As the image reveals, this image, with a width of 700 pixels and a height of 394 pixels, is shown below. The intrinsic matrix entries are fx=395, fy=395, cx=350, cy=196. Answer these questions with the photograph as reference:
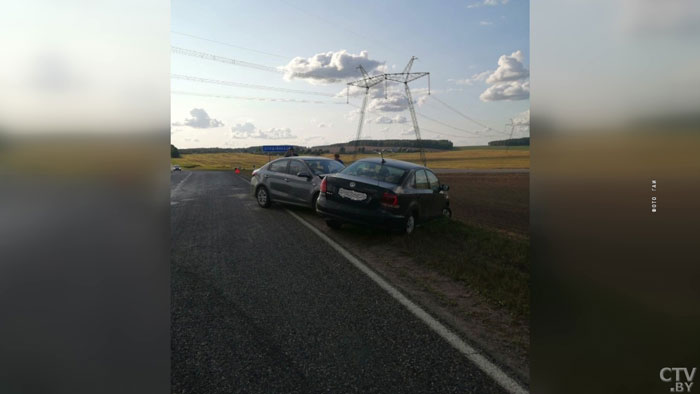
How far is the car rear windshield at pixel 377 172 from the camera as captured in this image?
7.72 metres

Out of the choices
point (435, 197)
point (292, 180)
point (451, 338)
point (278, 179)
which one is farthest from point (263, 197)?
point (451, 338)

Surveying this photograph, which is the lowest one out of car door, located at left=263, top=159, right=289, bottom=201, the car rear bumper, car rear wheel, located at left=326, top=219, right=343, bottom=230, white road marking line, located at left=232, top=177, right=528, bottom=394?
white road marking line, located at left=232, top=177, right=528, bottom=394

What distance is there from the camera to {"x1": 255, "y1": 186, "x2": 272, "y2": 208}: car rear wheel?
11.5 metres

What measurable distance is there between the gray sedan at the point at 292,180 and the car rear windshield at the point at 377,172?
87.6 inches

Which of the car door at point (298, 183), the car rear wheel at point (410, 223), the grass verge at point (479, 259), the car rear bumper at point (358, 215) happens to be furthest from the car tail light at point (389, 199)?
the car door at point (298, 183)

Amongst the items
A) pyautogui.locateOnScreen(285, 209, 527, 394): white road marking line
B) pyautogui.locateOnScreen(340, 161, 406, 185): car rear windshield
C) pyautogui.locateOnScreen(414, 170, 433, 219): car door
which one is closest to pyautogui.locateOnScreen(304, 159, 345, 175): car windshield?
pyautogui.locateOnScreen(340, 161, 406, 185): car rear windshield

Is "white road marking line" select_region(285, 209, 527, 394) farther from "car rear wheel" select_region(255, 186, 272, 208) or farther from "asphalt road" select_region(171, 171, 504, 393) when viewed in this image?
"car rear wheel" select_region(255, 186, 272, 208)

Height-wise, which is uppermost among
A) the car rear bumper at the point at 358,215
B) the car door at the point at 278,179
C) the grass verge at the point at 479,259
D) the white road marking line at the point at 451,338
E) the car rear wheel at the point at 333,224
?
the car door at the point at 278,179

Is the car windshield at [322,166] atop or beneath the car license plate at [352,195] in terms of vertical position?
atop

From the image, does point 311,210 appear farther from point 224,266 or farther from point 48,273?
point 48,273

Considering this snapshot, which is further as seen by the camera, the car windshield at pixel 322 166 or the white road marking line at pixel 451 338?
the car windshield at pixel 322 166

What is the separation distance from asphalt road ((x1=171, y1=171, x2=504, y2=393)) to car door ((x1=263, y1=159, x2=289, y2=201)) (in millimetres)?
5188

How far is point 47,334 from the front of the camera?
42.4 inches

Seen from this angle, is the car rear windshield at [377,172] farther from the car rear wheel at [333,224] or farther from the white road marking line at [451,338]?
the white road marking line at [451,338]
